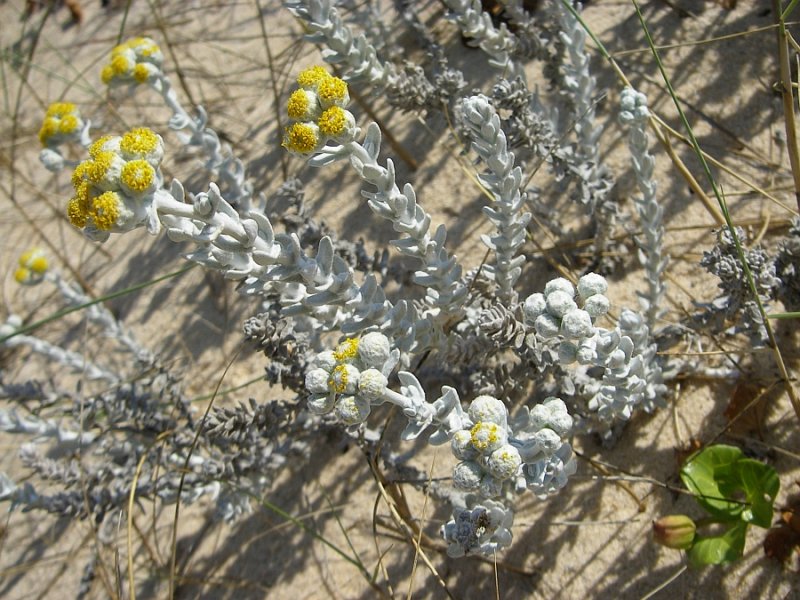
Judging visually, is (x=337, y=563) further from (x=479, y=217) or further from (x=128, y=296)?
(x=128, y=296)

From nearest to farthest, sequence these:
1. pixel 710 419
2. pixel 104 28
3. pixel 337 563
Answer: pixel 710 419
pixel 337 563
pixel 104 28

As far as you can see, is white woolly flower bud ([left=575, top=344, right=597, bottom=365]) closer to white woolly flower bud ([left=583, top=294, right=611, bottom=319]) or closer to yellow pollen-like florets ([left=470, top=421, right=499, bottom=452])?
white woolly flower bud ([left=583, top=294, right=611, bottom=319])

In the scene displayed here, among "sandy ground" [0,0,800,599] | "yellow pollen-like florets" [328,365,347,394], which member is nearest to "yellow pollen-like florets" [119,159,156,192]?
"yellow pollen-like florets" [328,365,347,394]

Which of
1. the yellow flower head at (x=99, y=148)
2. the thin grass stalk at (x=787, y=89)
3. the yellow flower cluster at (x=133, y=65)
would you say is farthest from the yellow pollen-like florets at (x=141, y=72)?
the thin grass stalk at (x=787, y=89)

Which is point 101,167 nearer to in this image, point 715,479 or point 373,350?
point 373,350

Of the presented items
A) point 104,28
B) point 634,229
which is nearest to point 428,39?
point 634,229

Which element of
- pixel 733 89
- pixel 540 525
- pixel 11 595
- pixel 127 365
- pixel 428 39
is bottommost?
pixel 11 595

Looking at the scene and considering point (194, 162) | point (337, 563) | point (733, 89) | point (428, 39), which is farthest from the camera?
point (194, 162)
